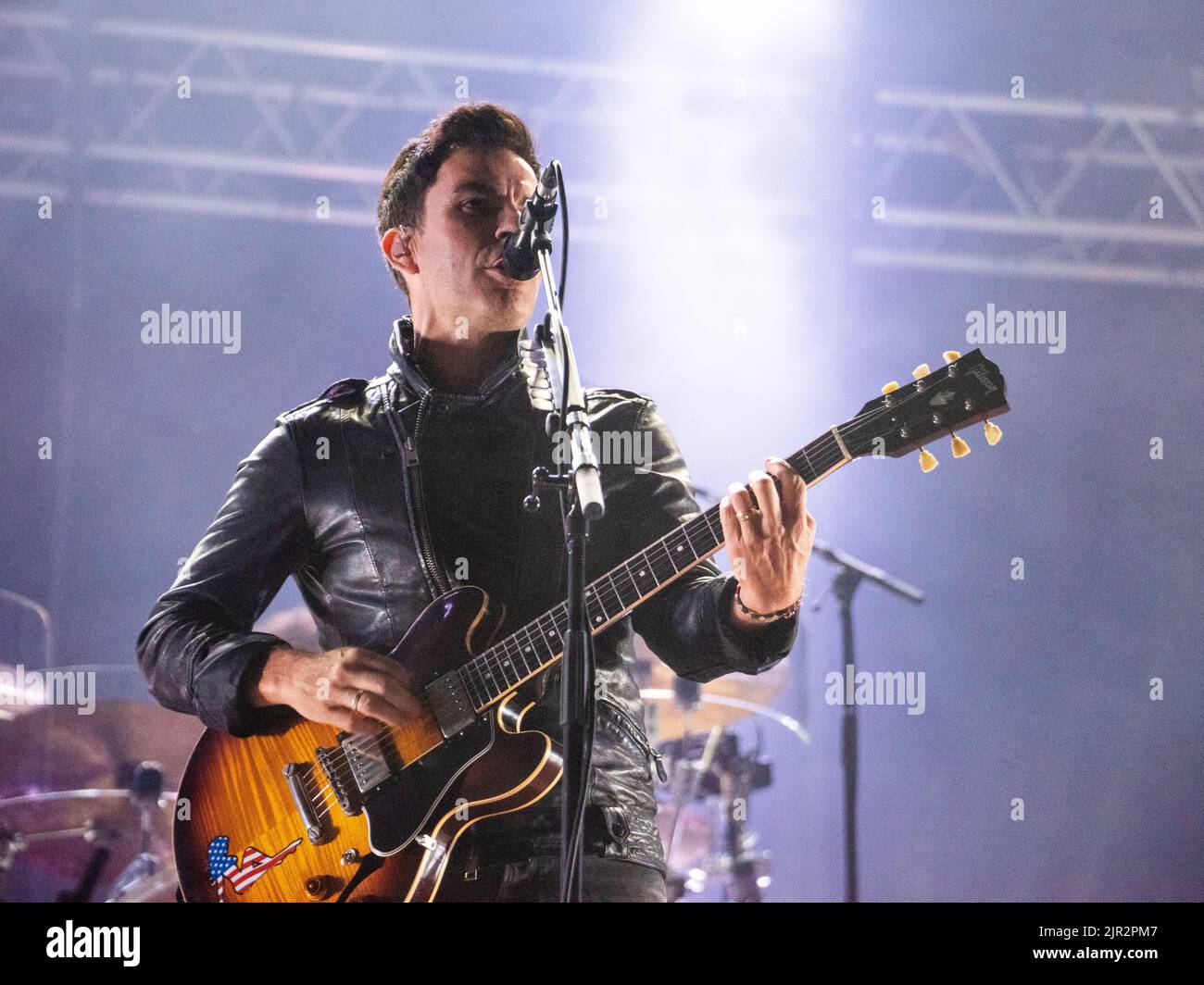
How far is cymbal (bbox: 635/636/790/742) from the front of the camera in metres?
3.82

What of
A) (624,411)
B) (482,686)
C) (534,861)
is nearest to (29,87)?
(624,411)

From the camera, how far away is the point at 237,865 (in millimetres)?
2160

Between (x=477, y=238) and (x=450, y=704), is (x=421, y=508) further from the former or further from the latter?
(x=477, y=238)

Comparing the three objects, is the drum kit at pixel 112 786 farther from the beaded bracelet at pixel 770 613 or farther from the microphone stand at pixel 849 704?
the beaded bracelet at pixel 770 613

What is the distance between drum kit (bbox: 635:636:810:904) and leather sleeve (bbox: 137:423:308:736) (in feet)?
5.77

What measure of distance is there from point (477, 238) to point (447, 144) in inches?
9.4

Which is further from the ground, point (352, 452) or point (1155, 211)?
point (1155, 211)

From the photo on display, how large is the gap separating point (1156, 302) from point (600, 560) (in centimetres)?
299

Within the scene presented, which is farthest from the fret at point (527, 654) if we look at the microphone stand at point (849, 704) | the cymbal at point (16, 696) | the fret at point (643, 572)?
the cymbal at point (16, 696)

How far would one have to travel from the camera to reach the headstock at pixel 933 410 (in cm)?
223

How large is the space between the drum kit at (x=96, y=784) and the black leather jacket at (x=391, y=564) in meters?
1.33

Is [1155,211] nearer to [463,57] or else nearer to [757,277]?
[757,277]

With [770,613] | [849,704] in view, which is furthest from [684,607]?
[849,704]

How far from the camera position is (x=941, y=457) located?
14.0ft
